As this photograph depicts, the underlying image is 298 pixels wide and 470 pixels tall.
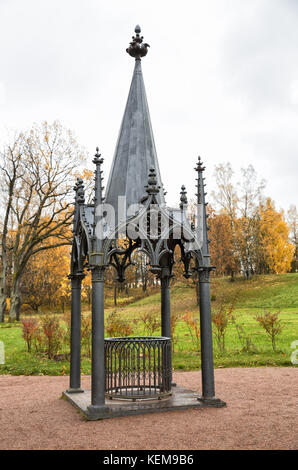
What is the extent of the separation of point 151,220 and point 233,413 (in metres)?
3.40

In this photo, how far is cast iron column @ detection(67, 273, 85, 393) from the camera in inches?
322

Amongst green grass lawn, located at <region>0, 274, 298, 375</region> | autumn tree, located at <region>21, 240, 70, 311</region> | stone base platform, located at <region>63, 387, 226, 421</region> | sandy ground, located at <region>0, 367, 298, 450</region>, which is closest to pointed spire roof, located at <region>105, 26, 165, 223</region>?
stone base platform, located at <region>63, 387, 226, 421</region>

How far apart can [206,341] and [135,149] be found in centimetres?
378

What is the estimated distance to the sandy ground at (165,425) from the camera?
16.3 feet

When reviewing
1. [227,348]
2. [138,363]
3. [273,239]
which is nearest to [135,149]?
[138,363]

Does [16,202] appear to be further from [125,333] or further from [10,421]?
[10,421]

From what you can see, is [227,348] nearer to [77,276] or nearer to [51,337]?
[51,337]

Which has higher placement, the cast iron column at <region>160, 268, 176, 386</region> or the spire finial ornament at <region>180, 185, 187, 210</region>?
the spire finial ornament at <region>180, 185, 187, 210</region>

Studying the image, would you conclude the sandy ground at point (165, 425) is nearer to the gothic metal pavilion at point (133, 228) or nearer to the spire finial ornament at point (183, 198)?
the gothic metal pavilion at point (133, 228)

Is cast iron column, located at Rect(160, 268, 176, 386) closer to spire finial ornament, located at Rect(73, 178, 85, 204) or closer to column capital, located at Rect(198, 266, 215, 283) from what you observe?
column capital, located at Rect(198, 266, 215, 283)

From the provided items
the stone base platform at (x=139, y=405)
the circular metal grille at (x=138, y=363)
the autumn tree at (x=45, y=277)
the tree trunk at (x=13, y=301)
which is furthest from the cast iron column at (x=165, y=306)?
the autumn tree at (x=45, y=277)

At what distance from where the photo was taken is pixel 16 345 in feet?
54.9

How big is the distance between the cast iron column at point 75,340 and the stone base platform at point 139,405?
1.53ft

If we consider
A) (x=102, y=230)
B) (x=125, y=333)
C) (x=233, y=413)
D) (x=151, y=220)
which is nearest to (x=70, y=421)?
(x=233, y=413)
